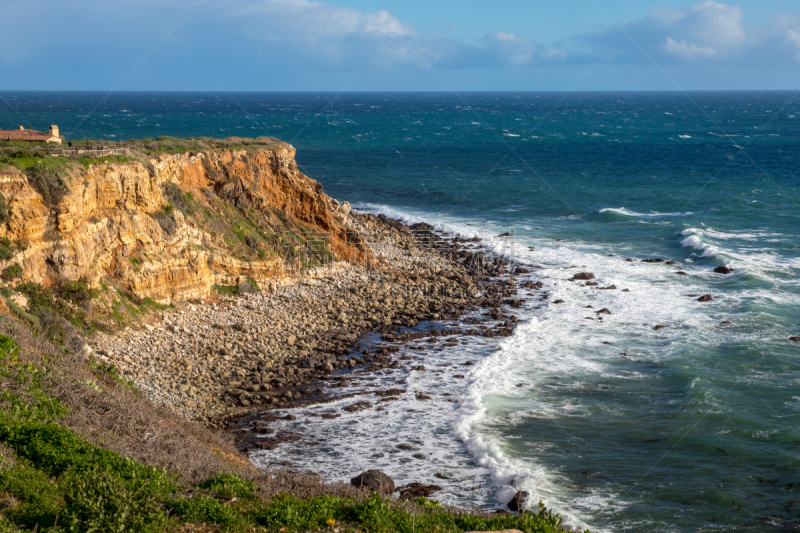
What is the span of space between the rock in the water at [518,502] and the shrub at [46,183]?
1820cm

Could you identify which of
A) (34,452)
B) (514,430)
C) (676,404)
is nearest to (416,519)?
(34,452)

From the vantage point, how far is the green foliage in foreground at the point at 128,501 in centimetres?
896

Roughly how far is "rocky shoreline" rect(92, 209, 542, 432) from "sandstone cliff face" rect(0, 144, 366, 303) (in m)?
1.52

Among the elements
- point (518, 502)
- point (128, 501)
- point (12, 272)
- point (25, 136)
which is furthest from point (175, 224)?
point (128, 501)

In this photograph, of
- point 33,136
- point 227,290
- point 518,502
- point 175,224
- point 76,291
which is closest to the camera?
point 518,502

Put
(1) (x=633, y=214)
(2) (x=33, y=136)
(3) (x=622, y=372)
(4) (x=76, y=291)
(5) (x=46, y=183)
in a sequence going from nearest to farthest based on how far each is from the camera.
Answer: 1. (5) (x=46, y=183)
2. (4) (x=76, y=291)
3. (3) (x=622, y=372)
4. (2) (x=33, y=136)
5. (1) (x=633, y=214)

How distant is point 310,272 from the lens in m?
34.6

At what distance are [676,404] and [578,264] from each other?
1992 centimetres

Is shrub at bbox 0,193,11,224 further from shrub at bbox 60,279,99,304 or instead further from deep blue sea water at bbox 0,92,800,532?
deep blue sea water at bbox 0,92,800,532

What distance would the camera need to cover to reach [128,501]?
9.07m

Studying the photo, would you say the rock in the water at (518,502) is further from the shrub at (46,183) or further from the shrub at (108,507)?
the shrub at (46,183)

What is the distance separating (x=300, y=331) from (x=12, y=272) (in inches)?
441

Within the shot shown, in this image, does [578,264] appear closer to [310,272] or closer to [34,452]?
[310,272]

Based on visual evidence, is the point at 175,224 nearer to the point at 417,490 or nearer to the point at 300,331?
the point at 300,331
